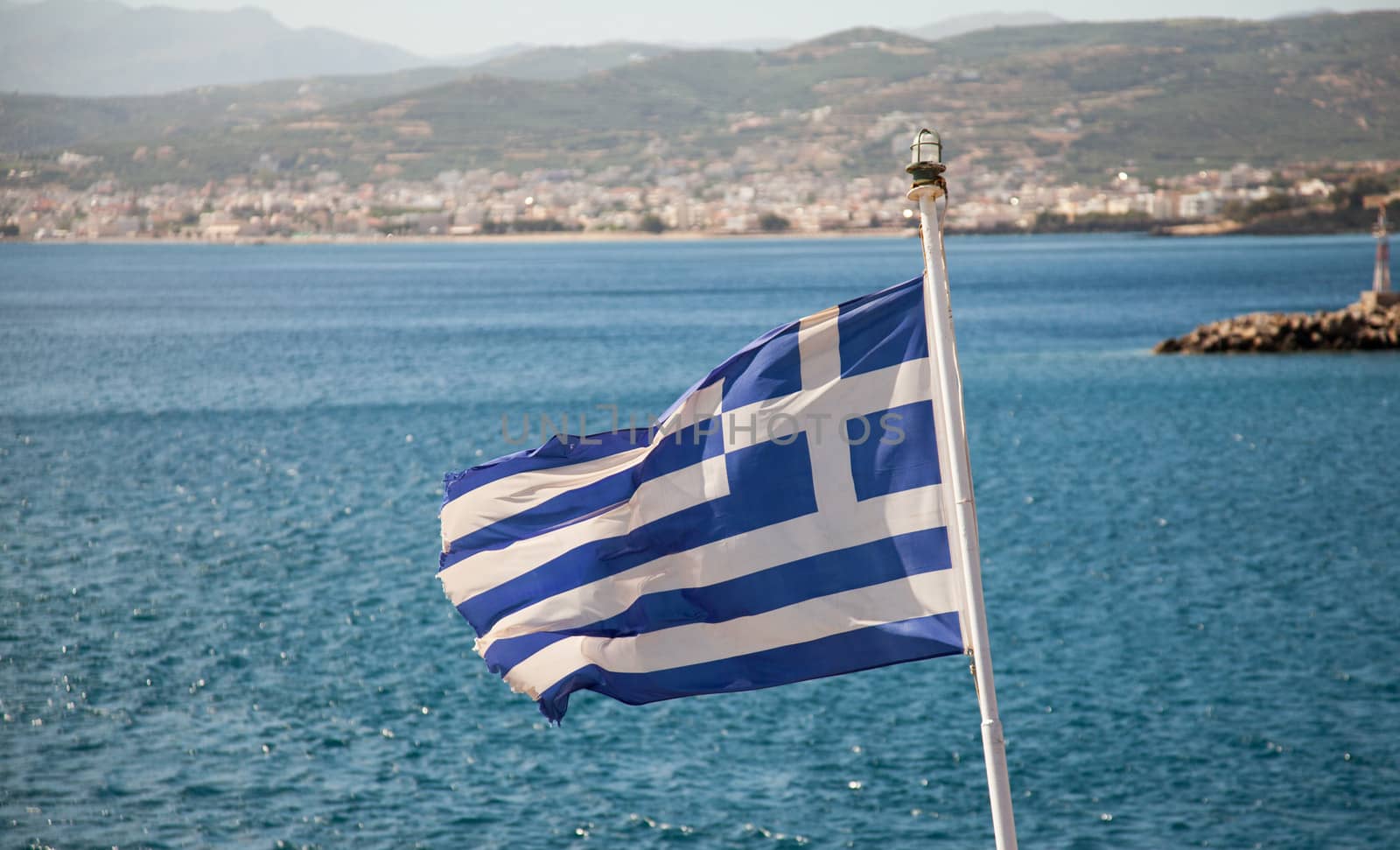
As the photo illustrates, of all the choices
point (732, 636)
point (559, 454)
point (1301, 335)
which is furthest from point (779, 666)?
point (1301, 335)

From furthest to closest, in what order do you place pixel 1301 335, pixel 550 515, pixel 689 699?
pixel 1301 335, pixel 689 699, pixel 550 515

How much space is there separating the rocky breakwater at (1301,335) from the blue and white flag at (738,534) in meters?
62.7

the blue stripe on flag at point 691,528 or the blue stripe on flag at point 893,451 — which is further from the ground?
the blue stripe on flag at point 893,451

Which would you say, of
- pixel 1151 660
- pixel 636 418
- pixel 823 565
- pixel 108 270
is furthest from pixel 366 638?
pixel 108 270

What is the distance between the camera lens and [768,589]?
7391mm

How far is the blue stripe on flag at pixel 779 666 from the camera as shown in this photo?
23.2 feet

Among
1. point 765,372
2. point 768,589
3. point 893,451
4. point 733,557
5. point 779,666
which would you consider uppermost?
point 765,372

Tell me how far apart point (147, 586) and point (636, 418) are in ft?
78.7

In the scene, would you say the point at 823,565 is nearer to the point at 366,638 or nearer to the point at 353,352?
the point at 366,638

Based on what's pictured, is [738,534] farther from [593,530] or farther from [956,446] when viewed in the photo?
[956,446]

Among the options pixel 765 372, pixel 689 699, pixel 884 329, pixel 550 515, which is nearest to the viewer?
pixel 884 329

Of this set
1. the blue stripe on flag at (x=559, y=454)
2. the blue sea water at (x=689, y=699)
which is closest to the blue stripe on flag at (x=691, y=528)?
the blue stripe on flag at (x=559, y=454)

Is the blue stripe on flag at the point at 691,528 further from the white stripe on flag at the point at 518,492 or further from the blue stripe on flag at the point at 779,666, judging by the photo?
the blue stripe on flag at the point at 779,666

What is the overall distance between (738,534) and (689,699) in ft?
42.4
